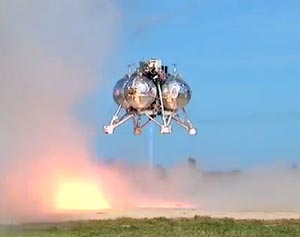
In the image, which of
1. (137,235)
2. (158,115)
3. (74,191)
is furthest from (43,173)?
(137,235)

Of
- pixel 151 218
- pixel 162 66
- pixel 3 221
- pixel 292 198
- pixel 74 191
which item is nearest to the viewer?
pixel 3 221

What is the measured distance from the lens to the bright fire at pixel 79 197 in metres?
34.4

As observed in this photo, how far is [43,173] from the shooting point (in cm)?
3322

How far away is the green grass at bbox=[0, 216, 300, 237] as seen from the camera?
75.4ft

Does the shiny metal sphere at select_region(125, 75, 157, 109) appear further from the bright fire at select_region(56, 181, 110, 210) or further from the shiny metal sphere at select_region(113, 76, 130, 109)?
the bright fire at select_region(56, 181, 110, 210)

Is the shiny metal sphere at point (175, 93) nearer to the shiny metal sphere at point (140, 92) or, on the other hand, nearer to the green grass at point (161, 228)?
the shiny metal sphere at point (140, 92)

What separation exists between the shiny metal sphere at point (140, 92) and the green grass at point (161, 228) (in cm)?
416

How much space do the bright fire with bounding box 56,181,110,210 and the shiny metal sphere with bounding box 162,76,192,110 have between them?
242 inches

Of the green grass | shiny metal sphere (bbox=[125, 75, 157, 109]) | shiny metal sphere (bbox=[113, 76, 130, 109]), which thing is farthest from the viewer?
shiny metal sphere (bbox=[113, 76, 130, 109])

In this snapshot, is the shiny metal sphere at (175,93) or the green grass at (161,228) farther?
the shiny metal sphere at (175,93)

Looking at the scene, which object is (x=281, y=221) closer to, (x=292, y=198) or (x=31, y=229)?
(x=31, y=229)

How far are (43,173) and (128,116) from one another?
420 cm

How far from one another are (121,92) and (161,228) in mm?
6999

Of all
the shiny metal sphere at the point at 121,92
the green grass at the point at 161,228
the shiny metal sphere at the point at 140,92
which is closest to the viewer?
the green grass at the point at 161,228
